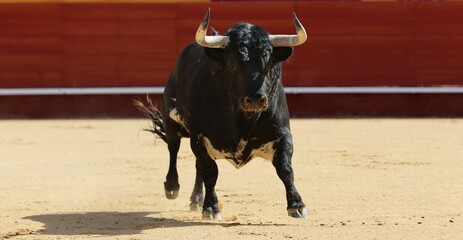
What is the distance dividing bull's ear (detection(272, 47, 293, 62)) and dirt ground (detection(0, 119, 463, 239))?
0.73 meters

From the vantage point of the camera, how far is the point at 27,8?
13680 mm

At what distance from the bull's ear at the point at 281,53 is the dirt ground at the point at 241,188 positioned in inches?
28.6

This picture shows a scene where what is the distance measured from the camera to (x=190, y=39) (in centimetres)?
1369

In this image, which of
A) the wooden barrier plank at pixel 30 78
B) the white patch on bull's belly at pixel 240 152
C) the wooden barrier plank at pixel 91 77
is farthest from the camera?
the wooden barrier plank at pixel 91 77

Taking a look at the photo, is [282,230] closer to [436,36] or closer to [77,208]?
[77,208]

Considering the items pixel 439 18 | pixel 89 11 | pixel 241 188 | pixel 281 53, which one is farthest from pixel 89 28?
pixel 281 53

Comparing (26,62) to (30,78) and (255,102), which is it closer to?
(30,78)

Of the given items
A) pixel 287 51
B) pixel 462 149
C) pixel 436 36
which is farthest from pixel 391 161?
pixel 436 36

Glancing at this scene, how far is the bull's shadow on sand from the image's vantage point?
519 centimetres

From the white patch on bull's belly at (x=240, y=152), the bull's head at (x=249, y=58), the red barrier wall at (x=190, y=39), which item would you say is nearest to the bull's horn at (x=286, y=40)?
the bull's head at (x=249, y=58)

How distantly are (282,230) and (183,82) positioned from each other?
1404mm

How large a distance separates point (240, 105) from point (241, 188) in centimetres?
179

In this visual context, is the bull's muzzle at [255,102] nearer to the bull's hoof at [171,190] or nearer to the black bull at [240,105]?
the black bull at [240,105]

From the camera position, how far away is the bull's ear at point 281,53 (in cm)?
533
